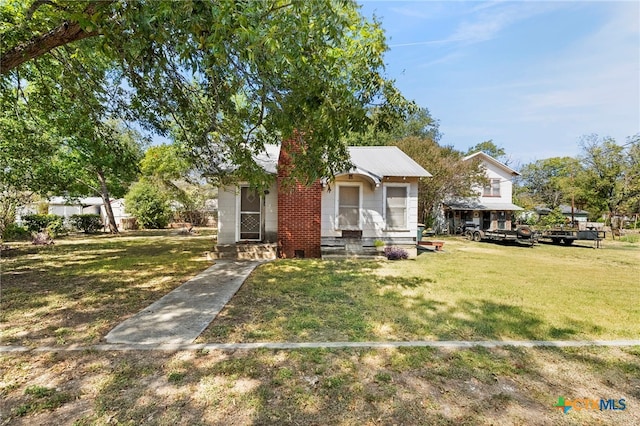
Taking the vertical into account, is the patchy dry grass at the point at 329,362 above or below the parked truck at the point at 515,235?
below

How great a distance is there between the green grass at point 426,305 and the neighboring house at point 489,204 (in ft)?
62.3

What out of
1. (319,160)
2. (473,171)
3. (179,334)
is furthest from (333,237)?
(473,171)

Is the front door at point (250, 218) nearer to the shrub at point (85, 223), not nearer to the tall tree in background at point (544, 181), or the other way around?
the shrub at point (85, 223)

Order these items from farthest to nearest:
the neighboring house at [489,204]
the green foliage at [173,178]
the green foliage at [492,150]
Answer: the green foliage at [492,150], the neighboring house at [489,204], the green foliage at [173,178]

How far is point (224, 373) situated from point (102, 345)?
69.9 inches

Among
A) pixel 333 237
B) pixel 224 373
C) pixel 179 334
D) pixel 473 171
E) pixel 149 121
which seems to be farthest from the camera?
pixel 473 171

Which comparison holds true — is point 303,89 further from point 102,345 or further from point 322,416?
point 102,345

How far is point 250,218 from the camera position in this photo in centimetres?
1133

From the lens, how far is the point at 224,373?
10.1ft

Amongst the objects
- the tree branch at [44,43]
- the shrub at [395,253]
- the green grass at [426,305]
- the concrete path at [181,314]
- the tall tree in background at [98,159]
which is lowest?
the green grass at [426,305]

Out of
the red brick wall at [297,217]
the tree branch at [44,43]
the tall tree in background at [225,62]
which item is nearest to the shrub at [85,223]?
the tall tree in background at [225,62]

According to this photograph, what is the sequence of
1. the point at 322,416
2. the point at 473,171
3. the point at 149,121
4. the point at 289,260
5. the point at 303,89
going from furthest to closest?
the point at 473,171 < the point at 289,260 < the point at 149,121 < the point at 303,89 < the point at 322,416

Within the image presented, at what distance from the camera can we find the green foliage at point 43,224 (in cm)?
1844

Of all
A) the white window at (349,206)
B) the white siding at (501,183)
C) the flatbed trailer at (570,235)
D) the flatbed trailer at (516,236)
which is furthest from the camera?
the white siding at (501,183)
